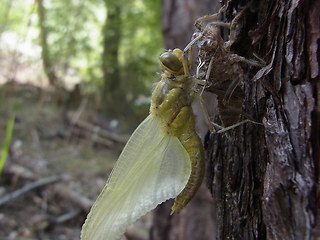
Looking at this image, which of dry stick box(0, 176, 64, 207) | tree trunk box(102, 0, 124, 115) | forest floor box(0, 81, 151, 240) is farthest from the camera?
tree trunk box(102, 0, 124, 115)

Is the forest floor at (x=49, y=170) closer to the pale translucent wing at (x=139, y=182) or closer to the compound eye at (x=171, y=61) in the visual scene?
the pale translucent wing at (x=139, y=182)

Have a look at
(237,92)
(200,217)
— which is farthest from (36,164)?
(237,92)

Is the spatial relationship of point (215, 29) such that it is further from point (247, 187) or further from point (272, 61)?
point (247, 187)

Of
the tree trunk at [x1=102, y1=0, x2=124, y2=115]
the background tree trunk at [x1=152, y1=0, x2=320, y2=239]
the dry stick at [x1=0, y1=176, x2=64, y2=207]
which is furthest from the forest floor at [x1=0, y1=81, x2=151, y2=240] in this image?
the background tree trunk at [x1=152, y1=0, x2=320, y2=239]

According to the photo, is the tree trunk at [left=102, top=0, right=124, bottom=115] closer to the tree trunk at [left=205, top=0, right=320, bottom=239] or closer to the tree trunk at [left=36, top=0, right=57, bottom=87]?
the tree trunk at [left=36, top=0, right=57, bottom=87]

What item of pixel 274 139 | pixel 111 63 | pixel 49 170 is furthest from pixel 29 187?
pixel 111 63

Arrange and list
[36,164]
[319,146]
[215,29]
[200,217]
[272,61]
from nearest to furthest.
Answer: [319,146]
[272,61]
[215,29]
[200,217]
[36,164]

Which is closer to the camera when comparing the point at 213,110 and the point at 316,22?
the point at 316,22

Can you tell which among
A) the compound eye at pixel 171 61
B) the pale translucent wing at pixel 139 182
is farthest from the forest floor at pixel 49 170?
the compound eye at pixel 171 61
